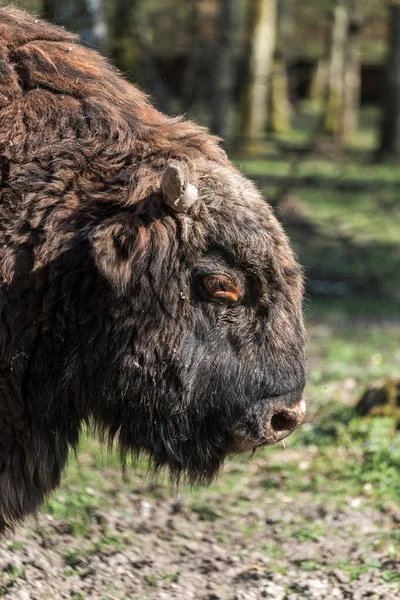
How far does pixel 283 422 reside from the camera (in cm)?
425

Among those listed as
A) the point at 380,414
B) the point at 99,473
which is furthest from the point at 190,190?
the point at 380,414

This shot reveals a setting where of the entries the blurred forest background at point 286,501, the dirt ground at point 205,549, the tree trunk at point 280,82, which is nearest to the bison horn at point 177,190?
the blurred forest background at point 286,501

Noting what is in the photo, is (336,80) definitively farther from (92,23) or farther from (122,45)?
(92,23)

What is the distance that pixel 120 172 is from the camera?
4.07m

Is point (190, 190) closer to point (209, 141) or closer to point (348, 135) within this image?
point (209, 141)

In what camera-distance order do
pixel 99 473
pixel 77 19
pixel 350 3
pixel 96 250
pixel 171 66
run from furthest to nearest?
pixel 171 66 < pixel 350 3 < pixel 77 19 < pixel 99 473 < pixel 96 250

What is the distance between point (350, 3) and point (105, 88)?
18.6 m

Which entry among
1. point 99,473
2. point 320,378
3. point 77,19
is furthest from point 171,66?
point 99,473

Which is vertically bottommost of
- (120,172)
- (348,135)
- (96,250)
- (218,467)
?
(348,135)

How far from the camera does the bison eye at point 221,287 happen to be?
409cm

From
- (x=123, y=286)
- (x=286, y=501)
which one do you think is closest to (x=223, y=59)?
(x=286, y=501)

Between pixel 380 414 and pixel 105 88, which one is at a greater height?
pixel 105 88

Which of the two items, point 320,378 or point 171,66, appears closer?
point 320,378

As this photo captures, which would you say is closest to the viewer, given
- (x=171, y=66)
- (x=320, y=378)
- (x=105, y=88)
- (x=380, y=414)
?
(x=105, y=88)
